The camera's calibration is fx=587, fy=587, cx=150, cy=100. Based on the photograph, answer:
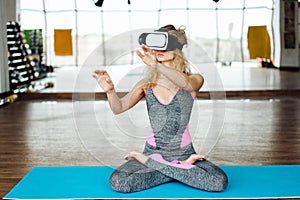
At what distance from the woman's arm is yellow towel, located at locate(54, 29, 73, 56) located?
6924 millimetres

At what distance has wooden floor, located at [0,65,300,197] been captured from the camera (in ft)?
10.7

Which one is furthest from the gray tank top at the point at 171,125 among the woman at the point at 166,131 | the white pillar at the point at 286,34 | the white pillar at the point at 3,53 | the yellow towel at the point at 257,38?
the white pillar at the point at 286,34

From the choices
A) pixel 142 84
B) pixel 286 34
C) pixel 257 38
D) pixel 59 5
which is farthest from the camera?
pixel 59 5

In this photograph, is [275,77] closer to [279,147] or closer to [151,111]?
[279,147]

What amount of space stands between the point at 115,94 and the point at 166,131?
13.3 inches

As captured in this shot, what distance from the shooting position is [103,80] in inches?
122

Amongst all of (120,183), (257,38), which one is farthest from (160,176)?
(257,38)

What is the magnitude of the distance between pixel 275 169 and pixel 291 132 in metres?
1.67

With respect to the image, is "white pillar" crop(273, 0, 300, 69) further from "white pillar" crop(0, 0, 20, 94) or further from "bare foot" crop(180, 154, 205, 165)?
"bare foot" crop(180, 154, 205, 165)

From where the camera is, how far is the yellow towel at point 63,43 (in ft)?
32.9

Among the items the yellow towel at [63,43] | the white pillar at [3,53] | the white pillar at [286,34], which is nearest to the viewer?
the white pillar at [3,53]

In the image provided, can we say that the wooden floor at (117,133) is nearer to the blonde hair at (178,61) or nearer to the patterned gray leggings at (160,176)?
the patterned gray leggings at (160,176)

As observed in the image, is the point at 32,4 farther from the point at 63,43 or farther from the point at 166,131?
the point at 166,131

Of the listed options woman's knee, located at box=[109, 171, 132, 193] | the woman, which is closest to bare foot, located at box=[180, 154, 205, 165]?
the woman
